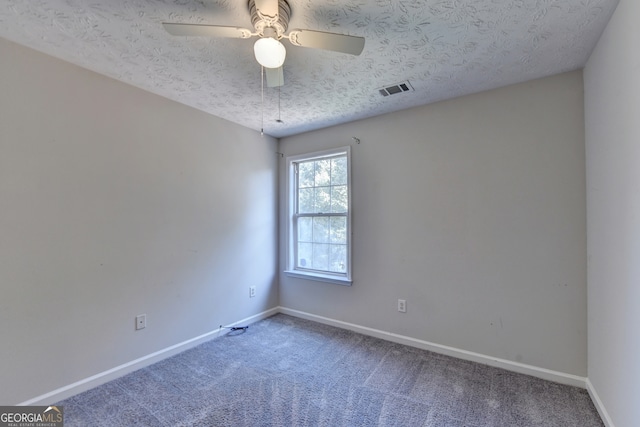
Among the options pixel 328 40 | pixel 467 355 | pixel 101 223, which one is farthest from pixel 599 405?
pixel 101 223

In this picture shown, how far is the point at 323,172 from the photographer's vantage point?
11.4ft

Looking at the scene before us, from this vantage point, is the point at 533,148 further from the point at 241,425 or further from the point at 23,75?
the point at 23,75

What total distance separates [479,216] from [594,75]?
3.90 feet

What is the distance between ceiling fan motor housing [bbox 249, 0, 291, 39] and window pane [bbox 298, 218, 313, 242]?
2.36 meters

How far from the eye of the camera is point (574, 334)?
205 centimetres

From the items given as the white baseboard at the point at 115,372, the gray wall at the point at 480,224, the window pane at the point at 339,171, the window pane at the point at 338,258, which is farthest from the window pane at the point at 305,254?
the white baseboard at the point at 115,372

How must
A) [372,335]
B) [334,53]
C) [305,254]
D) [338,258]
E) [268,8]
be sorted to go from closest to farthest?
[268,8] < [334,53] < [372,335] < [338,258] < [305,254]

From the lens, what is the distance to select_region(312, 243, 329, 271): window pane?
3.42 meters

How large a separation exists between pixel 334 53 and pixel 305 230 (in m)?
2.20

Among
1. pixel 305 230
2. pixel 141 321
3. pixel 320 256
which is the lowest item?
pixel 141 321

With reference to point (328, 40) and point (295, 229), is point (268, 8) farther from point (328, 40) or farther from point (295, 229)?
point (295, 229)

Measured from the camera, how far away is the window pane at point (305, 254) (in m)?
3.57

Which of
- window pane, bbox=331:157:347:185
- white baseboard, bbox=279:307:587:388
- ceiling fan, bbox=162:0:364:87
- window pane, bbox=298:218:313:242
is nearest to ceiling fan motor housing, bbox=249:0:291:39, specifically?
ceiling fan, bbox=162:0:364:87

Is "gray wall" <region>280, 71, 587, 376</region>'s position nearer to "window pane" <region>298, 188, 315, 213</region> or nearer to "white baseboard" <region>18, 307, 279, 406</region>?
"window pane" <region>298, 188, 315, 213</region>
